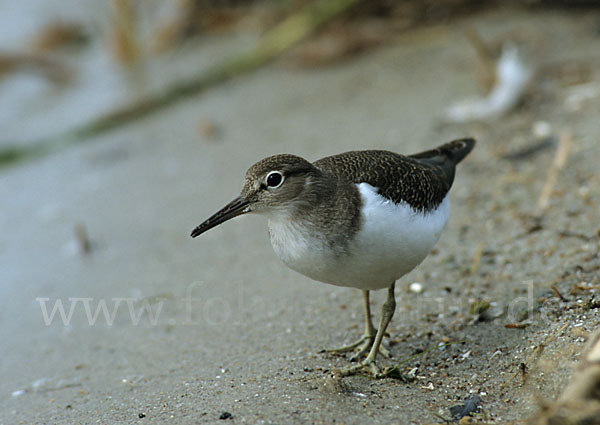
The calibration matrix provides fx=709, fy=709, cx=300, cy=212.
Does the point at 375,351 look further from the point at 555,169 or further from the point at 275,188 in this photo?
the point at 555,169

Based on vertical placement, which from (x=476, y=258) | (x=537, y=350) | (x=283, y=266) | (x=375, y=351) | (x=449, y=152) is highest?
(x=449, y=152)

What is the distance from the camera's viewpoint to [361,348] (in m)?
4.22

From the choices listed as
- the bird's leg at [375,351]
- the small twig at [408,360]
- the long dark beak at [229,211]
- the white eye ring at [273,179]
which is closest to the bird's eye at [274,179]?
the white eye ring at [273,179]

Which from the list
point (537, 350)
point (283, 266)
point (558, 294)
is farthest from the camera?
point (283, 266)

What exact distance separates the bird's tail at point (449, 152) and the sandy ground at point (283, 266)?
70 cm

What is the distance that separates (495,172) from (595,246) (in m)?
1.56

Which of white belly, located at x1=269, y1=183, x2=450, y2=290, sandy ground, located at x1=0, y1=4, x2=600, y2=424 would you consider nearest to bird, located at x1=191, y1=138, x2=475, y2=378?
white belly, located at x1=269, y1=183, x2=450, y2=290

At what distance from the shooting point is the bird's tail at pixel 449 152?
4785 mm

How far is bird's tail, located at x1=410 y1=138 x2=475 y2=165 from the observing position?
4785mm

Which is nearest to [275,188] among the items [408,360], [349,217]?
[349,217]

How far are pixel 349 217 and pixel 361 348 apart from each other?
0.94m

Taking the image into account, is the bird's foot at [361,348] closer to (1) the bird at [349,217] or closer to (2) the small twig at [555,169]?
(1) the bird at [349,217]

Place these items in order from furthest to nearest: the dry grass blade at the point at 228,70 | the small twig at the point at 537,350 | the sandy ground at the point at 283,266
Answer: the dry grass blade at the point at 228,70 → the sandy ground at the point at 283,266 → the small twig at the point at 537,350

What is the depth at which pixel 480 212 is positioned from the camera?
18.2ft
